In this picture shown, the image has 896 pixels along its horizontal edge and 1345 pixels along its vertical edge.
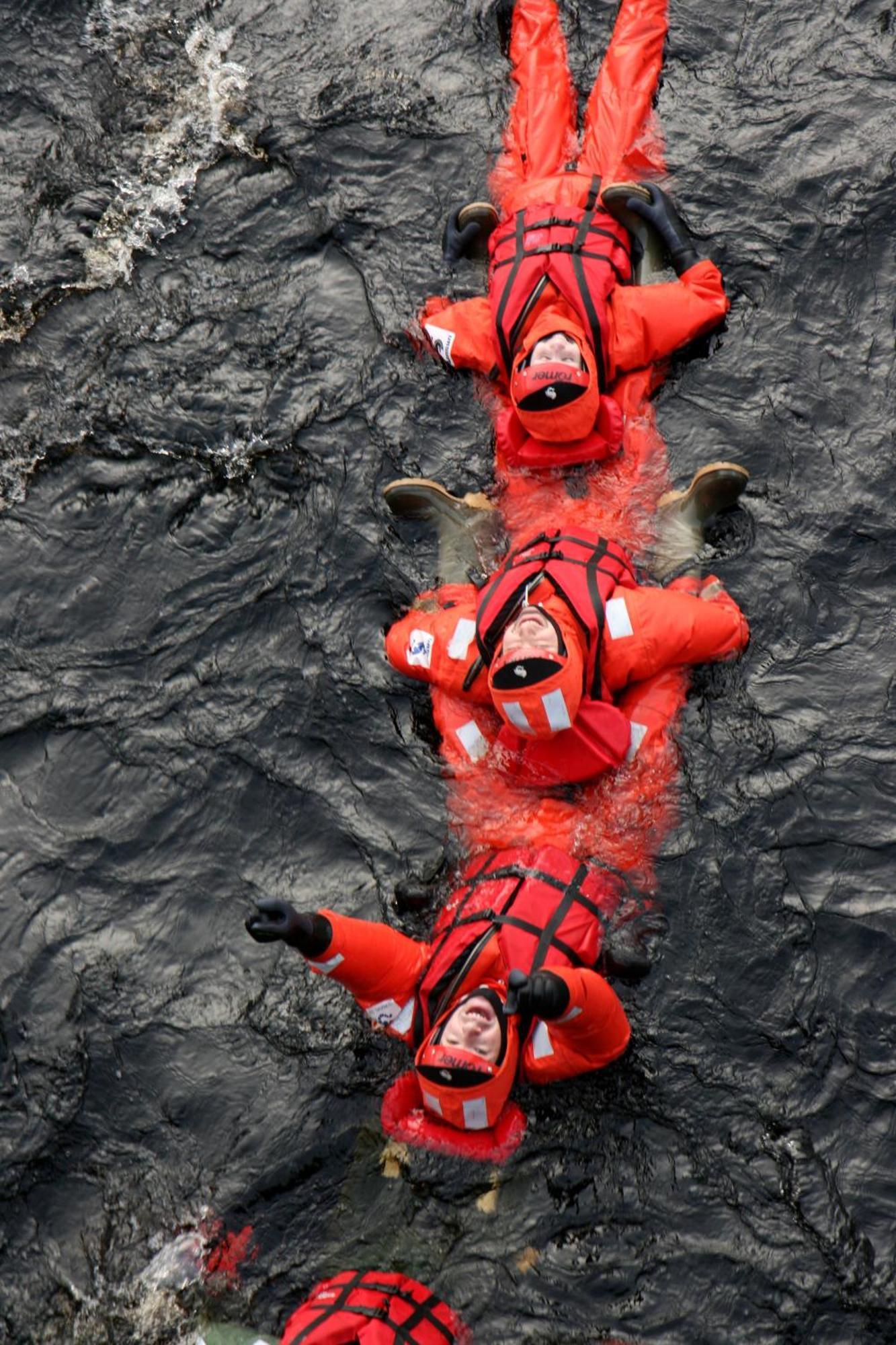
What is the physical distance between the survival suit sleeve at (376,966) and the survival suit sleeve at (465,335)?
3.60 metres

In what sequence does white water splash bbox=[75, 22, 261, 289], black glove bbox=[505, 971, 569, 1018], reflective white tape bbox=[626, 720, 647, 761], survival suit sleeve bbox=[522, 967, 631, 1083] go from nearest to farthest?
black glove bbox=[505, 971, 569, 1018]
survival suit sleeve bbox=[522, 967, 631, 1083]
reflective white tape bbox=[626, 720, 647, 761]
white water splash bbox=[75, 22, 261, 289]

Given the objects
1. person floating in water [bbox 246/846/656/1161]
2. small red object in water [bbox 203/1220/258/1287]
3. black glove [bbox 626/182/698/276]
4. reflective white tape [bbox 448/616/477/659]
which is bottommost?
small red object in water [bbox 203/1220/258/1287]

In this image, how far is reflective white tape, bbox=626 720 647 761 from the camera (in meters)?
6.86

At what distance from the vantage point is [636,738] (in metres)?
6.86

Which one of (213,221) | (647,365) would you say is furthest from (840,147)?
(213,221)

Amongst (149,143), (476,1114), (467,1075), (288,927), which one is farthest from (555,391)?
(149,143)

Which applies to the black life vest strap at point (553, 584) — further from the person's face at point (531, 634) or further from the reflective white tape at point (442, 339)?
the reflective white tape at point (442, 339)

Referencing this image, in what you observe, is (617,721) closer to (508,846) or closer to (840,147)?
(508,846)

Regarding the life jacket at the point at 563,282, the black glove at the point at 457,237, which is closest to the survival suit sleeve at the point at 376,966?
the life jacket at the point at 563,282

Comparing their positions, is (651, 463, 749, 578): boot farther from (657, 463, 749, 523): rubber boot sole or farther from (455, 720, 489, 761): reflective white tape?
(455, 720, 489, 761): reflective white tape

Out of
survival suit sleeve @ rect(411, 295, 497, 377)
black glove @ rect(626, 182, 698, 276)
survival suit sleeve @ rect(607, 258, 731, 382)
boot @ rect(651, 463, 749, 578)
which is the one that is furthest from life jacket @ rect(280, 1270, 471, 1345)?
black glove @ rect(626, 182, 698, 276)

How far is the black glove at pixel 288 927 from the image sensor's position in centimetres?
556

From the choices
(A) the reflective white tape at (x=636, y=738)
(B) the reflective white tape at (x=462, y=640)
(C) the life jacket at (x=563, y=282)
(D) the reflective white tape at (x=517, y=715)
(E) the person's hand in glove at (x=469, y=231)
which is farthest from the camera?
(E) the person's hand in glove at (x=469, y=231)

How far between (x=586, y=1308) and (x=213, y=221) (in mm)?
6997
